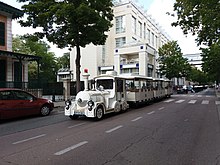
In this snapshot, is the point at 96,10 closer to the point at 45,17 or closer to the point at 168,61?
the point at 45,17

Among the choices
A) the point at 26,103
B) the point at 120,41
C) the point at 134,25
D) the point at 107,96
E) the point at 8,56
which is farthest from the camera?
the point at 134,25

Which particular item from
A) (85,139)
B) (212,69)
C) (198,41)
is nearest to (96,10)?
(198,41)

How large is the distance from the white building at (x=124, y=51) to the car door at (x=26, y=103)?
3295cm

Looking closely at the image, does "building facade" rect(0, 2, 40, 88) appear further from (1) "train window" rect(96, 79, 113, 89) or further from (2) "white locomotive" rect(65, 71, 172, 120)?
(2) "white locomotive" rect(65, 71, 172, 120)

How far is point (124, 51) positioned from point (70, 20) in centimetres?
3020

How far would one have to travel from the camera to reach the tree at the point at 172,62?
48334mm

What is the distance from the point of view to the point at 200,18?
1439 cm

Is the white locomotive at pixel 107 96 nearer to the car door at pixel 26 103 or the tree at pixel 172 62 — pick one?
the car door at pixel 26 103

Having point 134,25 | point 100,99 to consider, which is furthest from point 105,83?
point 134,25

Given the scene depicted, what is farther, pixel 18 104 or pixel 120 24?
pixel 120 24

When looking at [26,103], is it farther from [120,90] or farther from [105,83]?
[120,90]

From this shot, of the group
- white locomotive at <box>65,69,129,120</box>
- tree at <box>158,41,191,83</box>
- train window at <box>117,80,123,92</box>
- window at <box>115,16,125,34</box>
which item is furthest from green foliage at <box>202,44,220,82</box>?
white locomotive at <box>65,69,129,120</box>

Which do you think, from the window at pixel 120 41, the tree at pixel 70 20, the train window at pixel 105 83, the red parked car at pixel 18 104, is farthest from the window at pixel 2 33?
the window at pixel 120 41

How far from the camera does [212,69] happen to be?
41.5 metres
